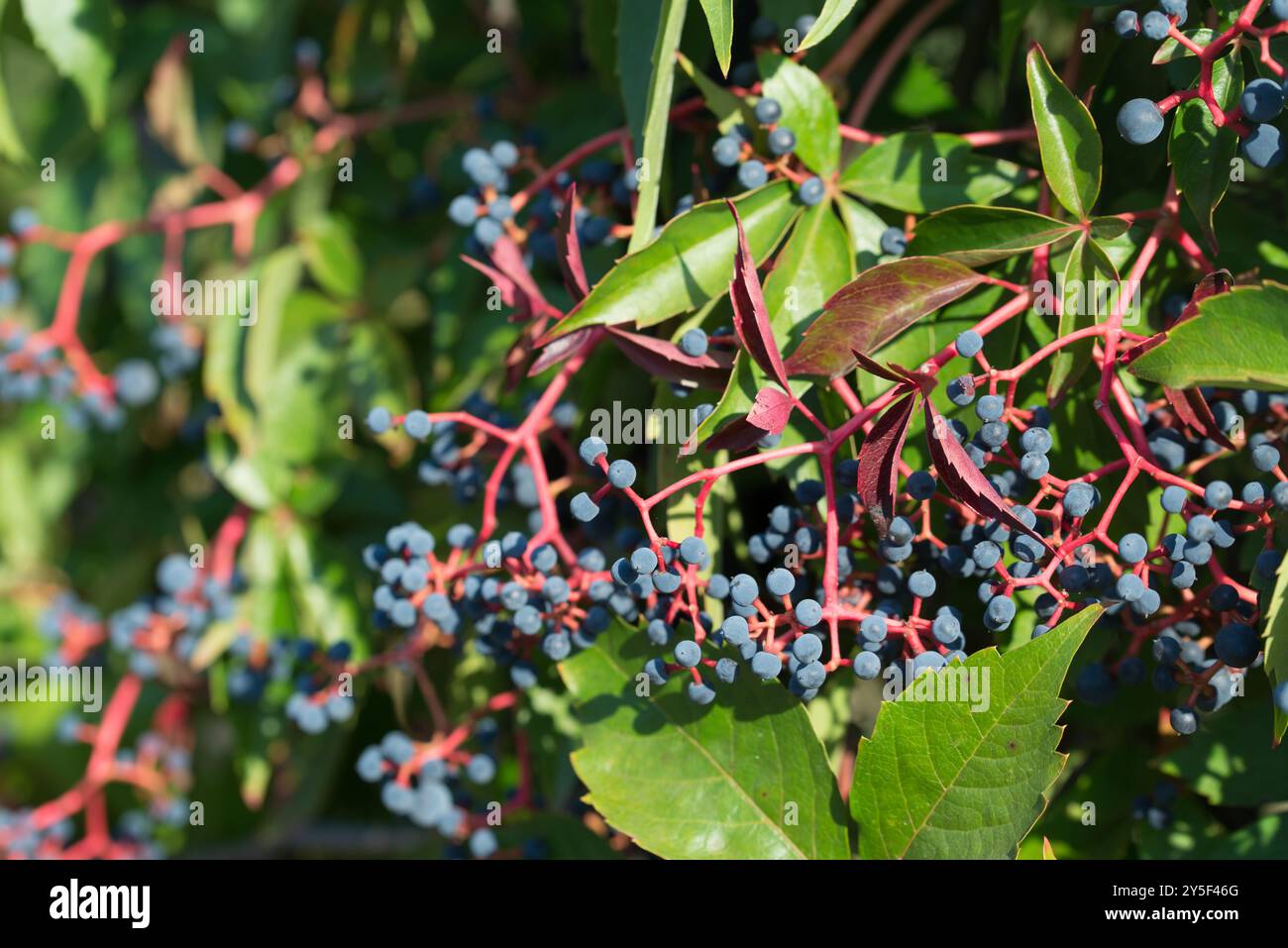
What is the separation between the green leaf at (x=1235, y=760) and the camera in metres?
1.09

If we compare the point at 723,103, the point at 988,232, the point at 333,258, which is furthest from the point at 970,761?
the point at 333,258

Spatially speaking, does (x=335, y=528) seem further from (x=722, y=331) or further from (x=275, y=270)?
(x=722, y=331)

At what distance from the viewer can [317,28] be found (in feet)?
6.17

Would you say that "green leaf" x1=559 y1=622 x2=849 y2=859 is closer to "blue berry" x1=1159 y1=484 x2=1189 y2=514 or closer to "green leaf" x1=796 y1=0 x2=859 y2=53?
"blue berry" x1=1159 y1=484 x2=1189 y2=514

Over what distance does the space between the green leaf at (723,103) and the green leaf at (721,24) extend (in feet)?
0.65

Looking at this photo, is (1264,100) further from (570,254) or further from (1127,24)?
(570,254)

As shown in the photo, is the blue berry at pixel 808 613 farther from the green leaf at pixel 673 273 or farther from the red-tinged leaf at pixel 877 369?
the green leaf at pixel 673 273

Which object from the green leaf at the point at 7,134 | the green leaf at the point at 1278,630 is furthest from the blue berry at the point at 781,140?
the green leaf at the point at 7,134

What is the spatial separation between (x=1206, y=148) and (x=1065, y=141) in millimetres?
107

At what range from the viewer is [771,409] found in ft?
3.10

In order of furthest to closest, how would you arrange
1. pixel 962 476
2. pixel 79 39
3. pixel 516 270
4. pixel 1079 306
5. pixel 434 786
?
pixel 79 39 → pixel 434 786 → pixel 516 270 → pixel 1079 306 → pixel 962 476

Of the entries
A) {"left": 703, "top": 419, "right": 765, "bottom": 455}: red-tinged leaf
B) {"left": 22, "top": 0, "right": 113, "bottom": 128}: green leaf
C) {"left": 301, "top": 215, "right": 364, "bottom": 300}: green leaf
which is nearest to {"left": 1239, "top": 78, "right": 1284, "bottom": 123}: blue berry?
{"left": 703, "top": 419, "right": 765, "bottom": 455}: red-tinged leaf

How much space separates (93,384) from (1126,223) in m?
1.51
